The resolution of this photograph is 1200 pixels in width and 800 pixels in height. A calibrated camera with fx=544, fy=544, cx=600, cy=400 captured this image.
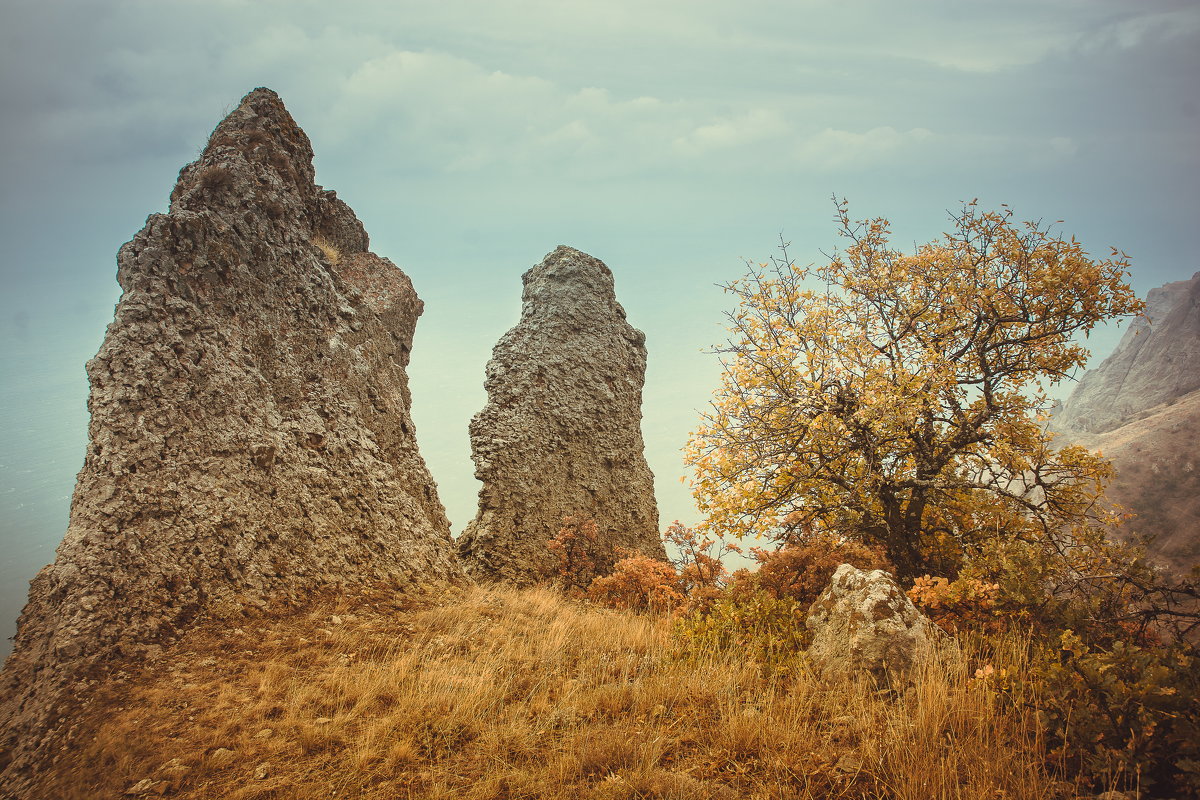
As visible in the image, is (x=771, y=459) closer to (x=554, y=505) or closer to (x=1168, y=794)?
(x=554, y=505)

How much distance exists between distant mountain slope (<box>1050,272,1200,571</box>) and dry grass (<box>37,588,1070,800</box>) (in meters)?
24.9

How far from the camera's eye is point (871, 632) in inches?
209

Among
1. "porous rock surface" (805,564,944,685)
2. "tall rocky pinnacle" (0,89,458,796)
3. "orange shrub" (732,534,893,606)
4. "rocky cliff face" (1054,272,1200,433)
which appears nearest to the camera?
"porous rock surface" (805,564,944,685)

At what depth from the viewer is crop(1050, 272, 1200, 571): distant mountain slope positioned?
39719mm

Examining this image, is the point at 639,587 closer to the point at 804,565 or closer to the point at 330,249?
the point at 804,565

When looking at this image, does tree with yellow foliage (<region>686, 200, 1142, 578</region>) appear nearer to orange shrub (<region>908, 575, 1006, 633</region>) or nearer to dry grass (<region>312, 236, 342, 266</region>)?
orange shrub (<region>908, 575, 1006, 633</region>)

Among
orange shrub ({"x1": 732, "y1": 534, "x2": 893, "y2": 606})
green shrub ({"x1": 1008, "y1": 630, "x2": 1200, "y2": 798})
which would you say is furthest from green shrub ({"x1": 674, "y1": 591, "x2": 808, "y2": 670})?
green shrub ({"x1": 1008, "y1": 630, "x2": 1200, "y2": 798})

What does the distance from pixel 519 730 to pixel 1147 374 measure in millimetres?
103160

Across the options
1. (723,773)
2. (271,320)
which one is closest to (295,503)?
(271,320)

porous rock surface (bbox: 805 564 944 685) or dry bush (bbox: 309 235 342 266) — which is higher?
dry bush (bbox: 309 235 342 266)

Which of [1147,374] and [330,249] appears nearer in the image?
[330,249]

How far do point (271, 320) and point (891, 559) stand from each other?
11.4 m

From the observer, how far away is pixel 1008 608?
20.9 ft

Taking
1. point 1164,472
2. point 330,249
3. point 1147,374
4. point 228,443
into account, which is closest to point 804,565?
point 228,443
